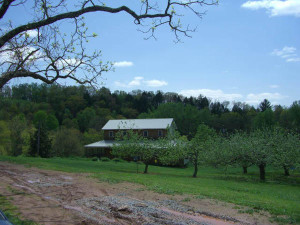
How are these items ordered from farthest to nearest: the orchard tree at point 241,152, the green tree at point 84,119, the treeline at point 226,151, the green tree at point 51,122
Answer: the green tree at point 84,119
the green tree at point 51,122
the orchard tree at point 241,152
the treeline at point 226,151

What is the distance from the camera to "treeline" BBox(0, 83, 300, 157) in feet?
196

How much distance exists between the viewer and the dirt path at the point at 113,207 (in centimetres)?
865

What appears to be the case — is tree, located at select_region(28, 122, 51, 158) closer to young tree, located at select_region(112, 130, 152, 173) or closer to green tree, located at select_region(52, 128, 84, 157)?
green tree, located at select_region(52, 128, 84, 157)

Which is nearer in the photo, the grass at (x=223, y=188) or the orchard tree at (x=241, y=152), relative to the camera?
the grass at (x=223, y=188)

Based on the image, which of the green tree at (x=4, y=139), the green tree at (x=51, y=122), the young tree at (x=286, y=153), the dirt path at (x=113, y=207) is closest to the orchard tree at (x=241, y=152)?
the young tree at (x=286, y=153)

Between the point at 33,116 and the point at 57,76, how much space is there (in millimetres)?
87347

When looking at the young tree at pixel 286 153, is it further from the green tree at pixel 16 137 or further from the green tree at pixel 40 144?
the green tree at pixel 16 137

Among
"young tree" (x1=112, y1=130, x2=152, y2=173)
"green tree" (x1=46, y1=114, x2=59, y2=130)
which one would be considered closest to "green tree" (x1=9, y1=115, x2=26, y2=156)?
"young tree" (x1=112, y1=130, x2=152, y2=173)

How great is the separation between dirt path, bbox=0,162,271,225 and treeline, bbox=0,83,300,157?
39.4 meters

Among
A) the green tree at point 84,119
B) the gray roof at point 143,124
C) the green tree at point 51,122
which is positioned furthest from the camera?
the green tree at point 84,119

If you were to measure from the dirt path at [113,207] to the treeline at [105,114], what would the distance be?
39.4 m

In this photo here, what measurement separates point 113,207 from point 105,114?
89.3 meters

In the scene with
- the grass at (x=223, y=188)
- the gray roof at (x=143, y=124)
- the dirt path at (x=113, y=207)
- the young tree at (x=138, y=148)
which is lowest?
the grass at (x=223, y=188)

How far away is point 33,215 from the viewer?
344 inches
